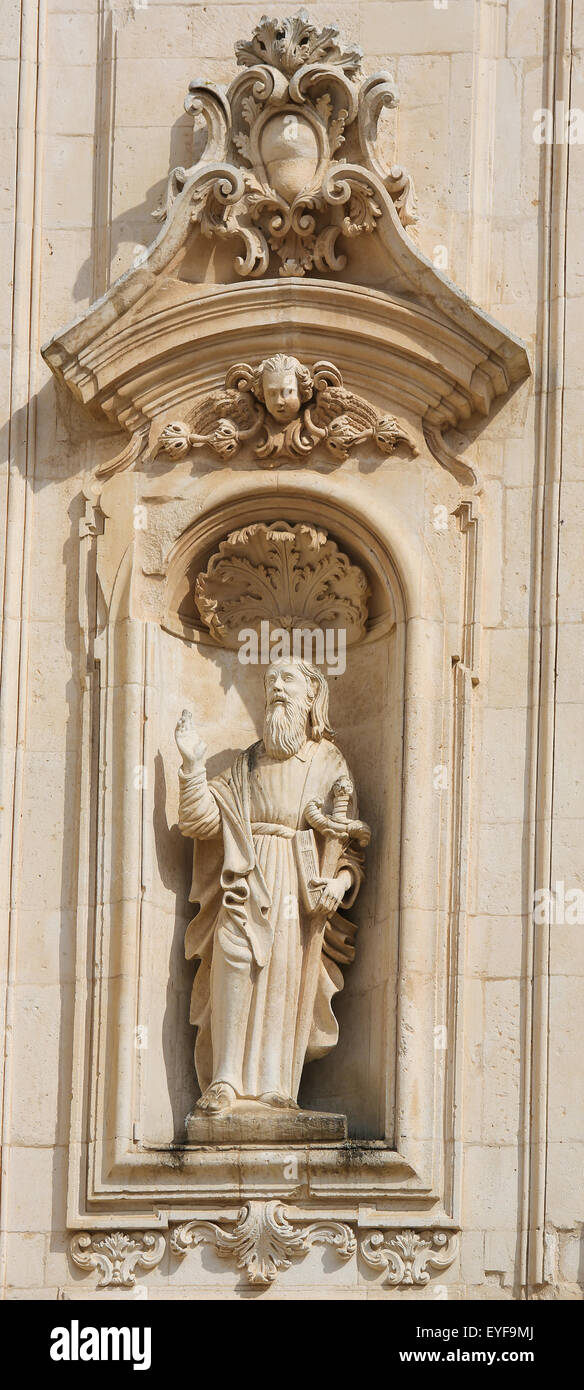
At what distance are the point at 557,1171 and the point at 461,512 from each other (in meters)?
2.53

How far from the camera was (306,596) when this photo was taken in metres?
15.2

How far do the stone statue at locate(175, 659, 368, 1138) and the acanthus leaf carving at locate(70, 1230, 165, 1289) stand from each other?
452 mm

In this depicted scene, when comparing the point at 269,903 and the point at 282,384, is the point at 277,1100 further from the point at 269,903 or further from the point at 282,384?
the point at 282,384

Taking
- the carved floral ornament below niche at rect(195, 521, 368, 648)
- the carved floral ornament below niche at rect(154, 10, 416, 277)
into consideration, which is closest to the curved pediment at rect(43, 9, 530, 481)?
the carved floral ornament below niche at rect(154, 10, 416, 277)

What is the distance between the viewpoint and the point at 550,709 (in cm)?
1463

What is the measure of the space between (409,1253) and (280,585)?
106 inches

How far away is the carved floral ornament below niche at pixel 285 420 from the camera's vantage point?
49.1ft

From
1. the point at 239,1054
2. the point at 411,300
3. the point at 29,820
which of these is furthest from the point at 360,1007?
the point at 411,300

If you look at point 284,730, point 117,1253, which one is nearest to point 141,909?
point 284,730

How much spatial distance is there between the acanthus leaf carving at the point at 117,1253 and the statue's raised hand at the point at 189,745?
1737mm

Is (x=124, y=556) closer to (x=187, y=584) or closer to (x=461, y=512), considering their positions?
(x=187, y=584)

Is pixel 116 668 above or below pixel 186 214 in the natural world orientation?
below

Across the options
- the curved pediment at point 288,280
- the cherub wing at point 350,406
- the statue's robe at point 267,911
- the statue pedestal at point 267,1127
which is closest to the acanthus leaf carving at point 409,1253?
the statue pedestal at point 267,1127

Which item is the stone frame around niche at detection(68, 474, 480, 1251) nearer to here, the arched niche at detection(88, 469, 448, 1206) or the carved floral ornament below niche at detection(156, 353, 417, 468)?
the arched niche at detection(88, 469, 448, 1206)
